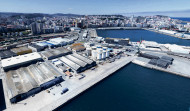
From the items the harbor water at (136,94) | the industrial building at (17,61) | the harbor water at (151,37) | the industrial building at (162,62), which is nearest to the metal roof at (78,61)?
the harbor water at (136,94)

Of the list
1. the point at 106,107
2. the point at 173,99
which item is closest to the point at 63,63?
the point at 106,107

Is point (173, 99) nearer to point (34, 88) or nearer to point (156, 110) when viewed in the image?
point (156, 110)

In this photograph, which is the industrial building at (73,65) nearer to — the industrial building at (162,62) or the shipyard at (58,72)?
the shipyard at (58,72)

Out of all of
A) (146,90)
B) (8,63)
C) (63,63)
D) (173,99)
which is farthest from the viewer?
(63,63)

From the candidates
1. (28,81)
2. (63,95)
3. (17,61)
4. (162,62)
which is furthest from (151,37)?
(17,61)

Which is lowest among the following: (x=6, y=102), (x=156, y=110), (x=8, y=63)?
(x=156, y=110)

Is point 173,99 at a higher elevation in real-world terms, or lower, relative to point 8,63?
lower

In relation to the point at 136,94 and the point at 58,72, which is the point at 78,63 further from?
the point at 136,94
